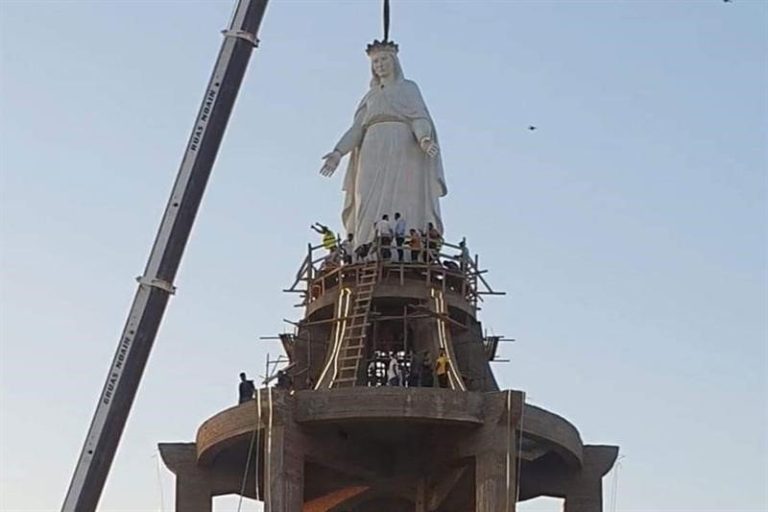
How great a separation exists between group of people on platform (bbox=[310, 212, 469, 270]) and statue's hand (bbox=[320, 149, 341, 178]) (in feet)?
7.37

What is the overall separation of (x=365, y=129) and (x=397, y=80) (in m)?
1.67

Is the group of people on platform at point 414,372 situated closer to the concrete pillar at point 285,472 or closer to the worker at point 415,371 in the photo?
the worker at point 415,371

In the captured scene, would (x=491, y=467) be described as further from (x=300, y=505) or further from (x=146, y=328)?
(x=146, y=328)

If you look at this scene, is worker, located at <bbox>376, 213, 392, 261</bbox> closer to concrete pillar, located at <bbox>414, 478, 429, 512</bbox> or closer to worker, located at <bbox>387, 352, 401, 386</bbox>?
worker, located at <bbox>387, 352, 401, 386</bbox>

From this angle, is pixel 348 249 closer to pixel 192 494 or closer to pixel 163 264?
pixel 192 494

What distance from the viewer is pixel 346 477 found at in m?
56.9

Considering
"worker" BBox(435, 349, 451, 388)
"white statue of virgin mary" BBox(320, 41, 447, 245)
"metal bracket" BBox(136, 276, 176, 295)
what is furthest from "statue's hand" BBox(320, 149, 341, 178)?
"metal bracket" BBox(136, 276, 176, 295)

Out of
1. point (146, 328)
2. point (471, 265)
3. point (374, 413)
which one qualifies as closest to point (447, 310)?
point (471, 265)

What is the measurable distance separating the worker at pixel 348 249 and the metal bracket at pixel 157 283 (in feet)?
37.3

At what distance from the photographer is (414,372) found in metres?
54.4

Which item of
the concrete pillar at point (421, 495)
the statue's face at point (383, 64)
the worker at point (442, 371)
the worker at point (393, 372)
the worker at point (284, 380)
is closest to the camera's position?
the worker at point (393, 372)

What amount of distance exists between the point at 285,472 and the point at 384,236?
Result: 839cm

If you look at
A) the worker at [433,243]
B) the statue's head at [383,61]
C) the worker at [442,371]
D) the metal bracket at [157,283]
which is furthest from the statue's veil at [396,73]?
the metal bracket at [157,283]

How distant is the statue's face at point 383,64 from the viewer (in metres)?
60.6
